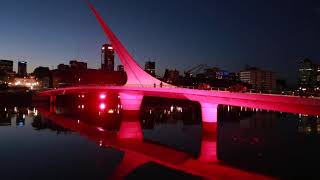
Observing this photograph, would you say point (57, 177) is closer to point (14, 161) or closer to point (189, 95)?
point (14, 161)

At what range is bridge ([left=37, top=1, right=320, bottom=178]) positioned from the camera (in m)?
28.8

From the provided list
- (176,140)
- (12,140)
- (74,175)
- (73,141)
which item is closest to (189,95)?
(176,140)

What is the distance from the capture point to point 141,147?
37719 mm

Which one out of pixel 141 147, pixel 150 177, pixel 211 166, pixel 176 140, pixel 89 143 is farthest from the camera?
pixel 176 140

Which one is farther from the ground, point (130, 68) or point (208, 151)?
point (130, 68)

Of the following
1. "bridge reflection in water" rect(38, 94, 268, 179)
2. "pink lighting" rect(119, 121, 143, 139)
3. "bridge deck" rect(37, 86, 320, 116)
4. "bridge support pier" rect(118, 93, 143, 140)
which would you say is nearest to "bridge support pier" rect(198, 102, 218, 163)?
"bridge reflection in water" rect(38, 94, 268, 179)

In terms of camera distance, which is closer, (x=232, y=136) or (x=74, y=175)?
(x=74, y=175)

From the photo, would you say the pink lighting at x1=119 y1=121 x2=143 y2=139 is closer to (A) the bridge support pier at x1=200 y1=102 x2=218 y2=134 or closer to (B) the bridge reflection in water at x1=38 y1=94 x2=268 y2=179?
(B) the bridge reflection in water at x1=38 y1=94 x2=268 y2=179

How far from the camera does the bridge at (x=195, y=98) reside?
94.5 ft

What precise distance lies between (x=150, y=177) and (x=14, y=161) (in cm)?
1225

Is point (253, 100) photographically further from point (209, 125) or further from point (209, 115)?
point (209, 125)

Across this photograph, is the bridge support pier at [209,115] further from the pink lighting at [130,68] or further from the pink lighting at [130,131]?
the pink lighting at [130,68]

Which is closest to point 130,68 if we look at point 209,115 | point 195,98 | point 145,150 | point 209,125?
point 195,98

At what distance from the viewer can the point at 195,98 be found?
4003cm
